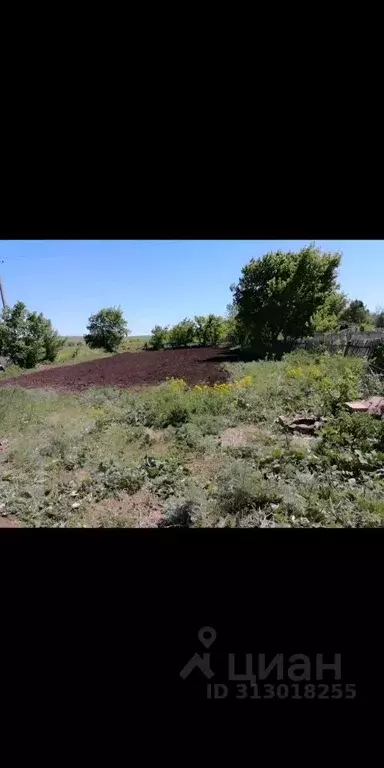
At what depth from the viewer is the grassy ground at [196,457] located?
6.86 ft

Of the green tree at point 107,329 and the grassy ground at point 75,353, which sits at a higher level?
the green tree at point 107,329

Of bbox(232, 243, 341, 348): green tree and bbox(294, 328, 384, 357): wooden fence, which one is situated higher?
bbox(232, 243, 341, 348): green tree

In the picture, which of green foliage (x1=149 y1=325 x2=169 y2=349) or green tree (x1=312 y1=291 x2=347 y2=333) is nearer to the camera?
green foliage (x1=149 y1=325 x2=169 y2=349)

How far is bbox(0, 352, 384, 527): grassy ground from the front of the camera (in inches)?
82.3

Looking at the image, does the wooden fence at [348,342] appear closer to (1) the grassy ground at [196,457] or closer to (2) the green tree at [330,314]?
(2) the green tree at [330,314]

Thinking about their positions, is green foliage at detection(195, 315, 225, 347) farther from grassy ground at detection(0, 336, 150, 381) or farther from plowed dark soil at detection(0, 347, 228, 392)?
grassy ground at detection(0, 336, 150, 381)

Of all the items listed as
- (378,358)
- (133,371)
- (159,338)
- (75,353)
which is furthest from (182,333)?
(378,358)

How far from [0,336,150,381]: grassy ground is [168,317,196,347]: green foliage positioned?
0.71m

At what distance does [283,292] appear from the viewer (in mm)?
8367

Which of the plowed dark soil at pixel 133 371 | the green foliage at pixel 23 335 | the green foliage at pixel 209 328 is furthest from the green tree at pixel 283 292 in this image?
the green foliage at pixel 23 335

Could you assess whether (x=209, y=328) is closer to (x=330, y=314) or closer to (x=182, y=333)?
(x=182, y=333)
